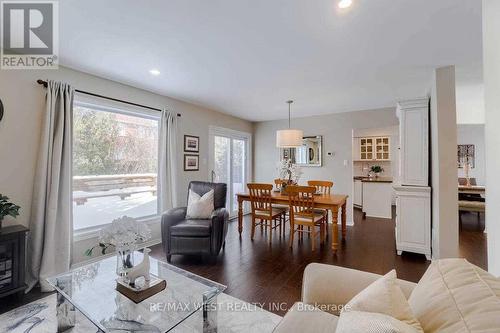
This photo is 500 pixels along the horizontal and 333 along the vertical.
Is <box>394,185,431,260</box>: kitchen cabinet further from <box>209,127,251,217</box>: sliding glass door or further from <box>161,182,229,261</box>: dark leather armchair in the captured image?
<box>209,127,251,217</box>: sliding glass door

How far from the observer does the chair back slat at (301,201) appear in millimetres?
3348

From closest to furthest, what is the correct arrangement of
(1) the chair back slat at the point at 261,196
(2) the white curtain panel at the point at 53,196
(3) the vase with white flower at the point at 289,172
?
(2) the white curtain panel at the point at 53,196 → (1) the chair back slat at the point at 261,196 → (3) the vase with white flower at the point at 289,172

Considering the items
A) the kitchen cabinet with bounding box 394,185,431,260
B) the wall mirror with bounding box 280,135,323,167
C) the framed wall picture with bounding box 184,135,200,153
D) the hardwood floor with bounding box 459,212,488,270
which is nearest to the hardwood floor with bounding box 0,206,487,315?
the hardwood floor with bounding box 459,212,488,270

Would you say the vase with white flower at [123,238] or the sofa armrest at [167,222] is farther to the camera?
the sofa armrest at [167,222]

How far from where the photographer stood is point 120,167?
3443 mm

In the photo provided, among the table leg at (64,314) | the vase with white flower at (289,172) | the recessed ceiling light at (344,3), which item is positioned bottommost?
the table leg at (64,314)

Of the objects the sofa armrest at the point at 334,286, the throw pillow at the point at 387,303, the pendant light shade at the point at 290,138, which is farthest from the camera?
the pendant light shade at the point at 290,138

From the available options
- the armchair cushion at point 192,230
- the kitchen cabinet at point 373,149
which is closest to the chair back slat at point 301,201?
the armchair cushion at point 192,230

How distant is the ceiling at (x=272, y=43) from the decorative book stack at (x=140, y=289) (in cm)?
203

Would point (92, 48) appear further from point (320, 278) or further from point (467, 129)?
point (467, 129)

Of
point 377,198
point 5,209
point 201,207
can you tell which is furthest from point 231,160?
point 5,209

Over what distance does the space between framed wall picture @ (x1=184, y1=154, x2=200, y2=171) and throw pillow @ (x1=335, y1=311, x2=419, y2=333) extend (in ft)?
12.2

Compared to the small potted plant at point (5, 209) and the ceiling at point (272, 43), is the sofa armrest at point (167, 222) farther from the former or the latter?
the ceiling at point (272, 43)

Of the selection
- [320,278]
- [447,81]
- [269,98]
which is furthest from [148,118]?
[447,81]
